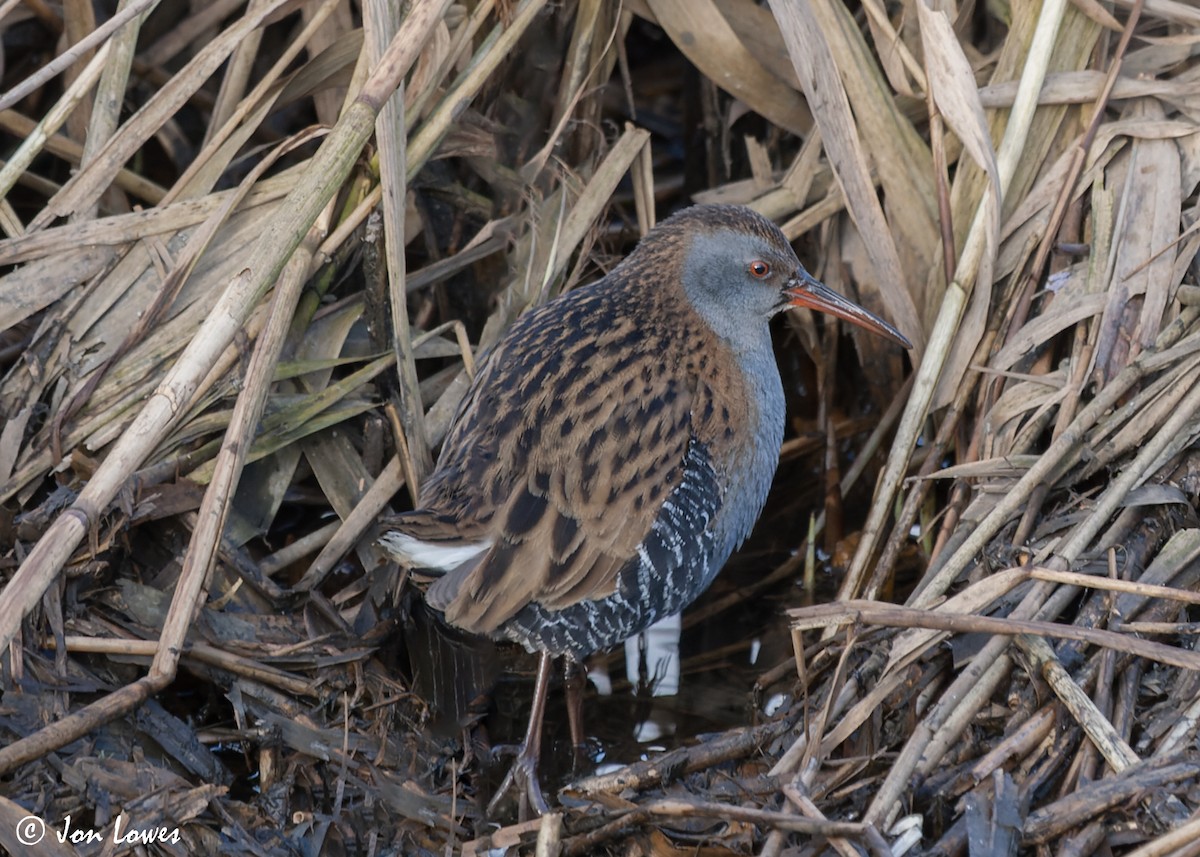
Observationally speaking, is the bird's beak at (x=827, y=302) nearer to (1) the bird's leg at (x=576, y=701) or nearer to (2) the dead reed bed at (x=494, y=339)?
(2) the dead reed bed at (x=494, y=339)

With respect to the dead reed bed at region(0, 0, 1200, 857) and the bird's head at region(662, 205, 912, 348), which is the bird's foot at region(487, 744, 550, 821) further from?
the bird's head at region(662, 205, 912, 348)

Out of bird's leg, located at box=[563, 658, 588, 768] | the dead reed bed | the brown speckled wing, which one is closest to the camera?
the dead reed bed

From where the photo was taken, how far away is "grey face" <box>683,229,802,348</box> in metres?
3.18

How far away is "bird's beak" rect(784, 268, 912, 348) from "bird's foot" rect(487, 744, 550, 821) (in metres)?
1.22

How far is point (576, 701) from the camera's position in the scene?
3164mm

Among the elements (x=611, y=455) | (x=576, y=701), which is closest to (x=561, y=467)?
(x=611, y=455)

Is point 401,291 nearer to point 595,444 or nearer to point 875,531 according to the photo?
point 595,444

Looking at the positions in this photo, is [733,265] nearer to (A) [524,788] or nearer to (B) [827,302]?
(B) [827,302]

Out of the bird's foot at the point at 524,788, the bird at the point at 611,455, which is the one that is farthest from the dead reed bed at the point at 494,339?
the bird at the point at 611,455

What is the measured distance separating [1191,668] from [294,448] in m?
2.01

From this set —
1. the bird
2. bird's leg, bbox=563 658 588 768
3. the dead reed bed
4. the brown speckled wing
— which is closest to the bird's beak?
the bird

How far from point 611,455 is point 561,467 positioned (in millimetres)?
107

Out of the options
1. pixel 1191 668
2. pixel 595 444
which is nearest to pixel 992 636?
pixel 1191 668

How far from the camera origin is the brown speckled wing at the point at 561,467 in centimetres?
282
